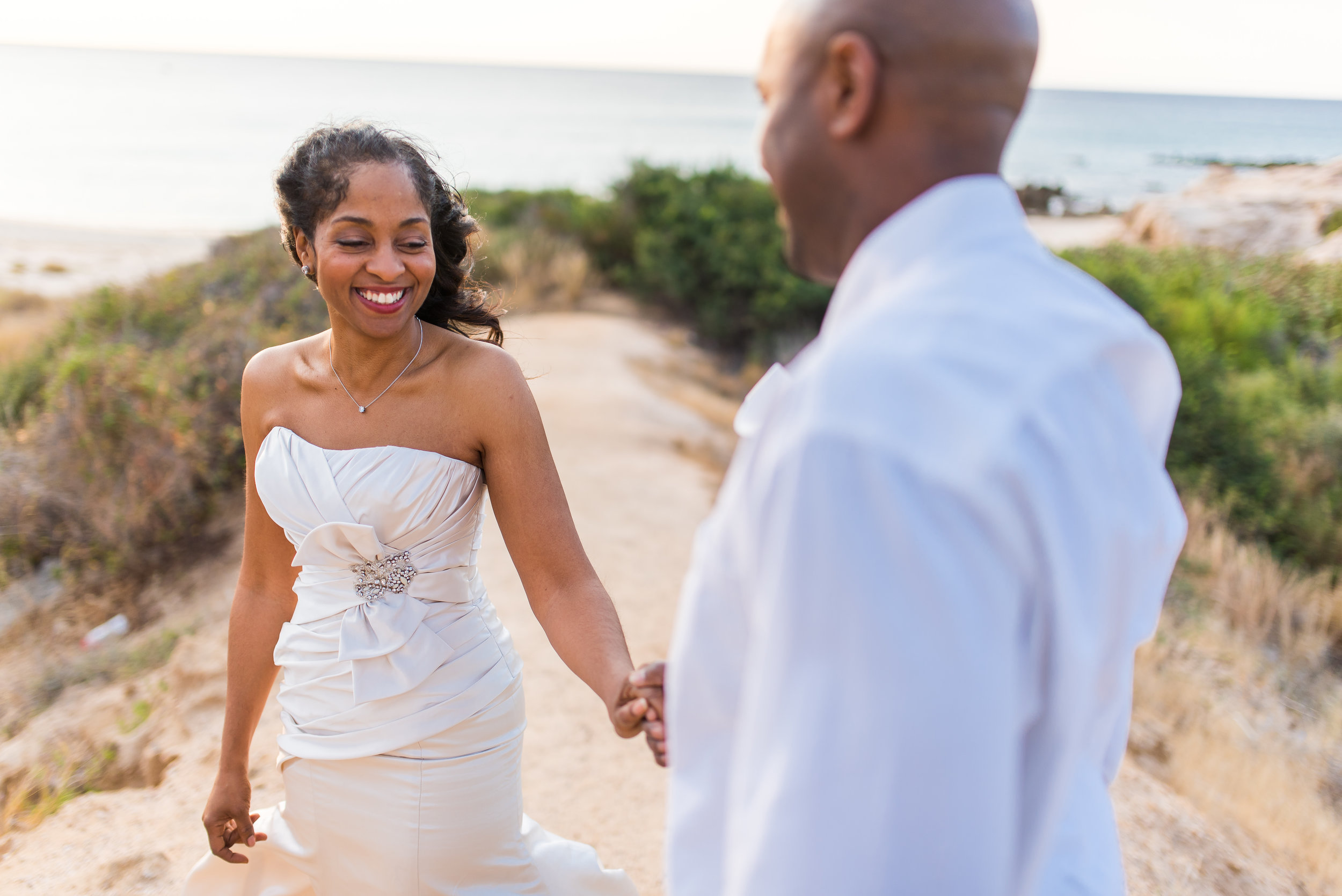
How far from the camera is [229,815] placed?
2.22 metres

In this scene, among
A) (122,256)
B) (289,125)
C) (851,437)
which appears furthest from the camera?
(289,125)

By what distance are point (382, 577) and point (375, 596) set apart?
0.05 metres

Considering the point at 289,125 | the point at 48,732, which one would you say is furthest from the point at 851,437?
the point at 289,125

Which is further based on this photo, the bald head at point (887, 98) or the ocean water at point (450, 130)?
the ocean water at point (450, 130)

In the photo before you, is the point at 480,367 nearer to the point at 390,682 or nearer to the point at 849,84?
the point at 390,682

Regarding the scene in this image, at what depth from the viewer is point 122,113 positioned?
7344 centimetres

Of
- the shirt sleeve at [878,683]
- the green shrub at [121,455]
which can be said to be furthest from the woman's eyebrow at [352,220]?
the green shrub at [121,455]

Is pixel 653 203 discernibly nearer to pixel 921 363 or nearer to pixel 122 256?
pixel 921 363

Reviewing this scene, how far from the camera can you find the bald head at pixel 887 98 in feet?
2.97

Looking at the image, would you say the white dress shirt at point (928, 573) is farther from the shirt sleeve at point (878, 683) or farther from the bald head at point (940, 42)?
the bald head at point (940, 42)

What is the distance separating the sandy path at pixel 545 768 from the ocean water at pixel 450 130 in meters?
2.63

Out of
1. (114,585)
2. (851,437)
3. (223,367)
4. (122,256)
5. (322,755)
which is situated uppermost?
(851,437)

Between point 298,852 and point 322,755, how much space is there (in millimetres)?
330

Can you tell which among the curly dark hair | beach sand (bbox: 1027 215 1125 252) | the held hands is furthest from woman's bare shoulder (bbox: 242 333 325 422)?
beach sand (bbox: 1027 215 1125 252)
